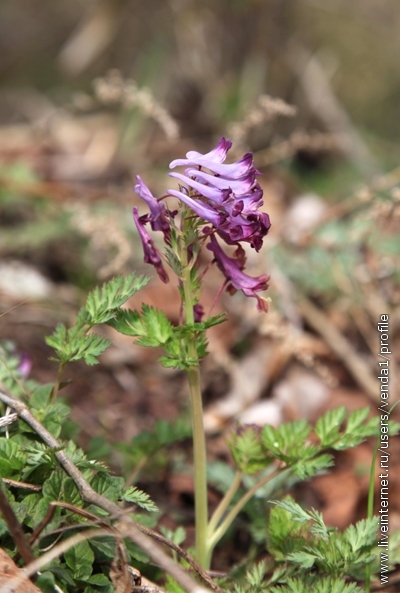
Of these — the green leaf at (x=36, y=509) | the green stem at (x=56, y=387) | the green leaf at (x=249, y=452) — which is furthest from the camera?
the green leaf at (x=249, y=452)

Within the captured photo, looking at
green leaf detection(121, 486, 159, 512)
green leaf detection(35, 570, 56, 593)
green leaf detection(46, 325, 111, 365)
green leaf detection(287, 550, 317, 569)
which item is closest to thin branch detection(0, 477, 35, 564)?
green leaf detection(35, 570, 56, 593)

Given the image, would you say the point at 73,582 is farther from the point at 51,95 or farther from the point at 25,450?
the point at 51,95

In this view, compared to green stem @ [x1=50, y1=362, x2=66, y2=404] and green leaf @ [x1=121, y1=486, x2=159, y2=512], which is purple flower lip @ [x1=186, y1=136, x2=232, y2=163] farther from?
green leaf @ [x1=121, y1=486, x2=159, y2=512]

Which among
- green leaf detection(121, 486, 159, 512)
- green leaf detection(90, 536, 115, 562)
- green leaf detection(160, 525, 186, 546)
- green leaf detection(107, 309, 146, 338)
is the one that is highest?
green leaf detection(107, 309, 146, 338)

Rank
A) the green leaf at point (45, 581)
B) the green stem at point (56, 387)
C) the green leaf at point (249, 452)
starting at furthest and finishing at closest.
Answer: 1. the green leaf at point (249, 452)
2. the green stem at point (56, 387)
3. the green leaf at point (45, 581)

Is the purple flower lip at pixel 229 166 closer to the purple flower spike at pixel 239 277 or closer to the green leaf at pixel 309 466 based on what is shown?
the purple flower spike at pixel 239 277

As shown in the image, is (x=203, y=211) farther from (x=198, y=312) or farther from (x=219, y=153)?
(x=198, y=312)

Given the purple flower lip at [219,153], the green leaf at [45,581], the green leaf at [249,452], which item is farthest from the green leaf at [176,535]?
the purple flower lip at [219,153]
